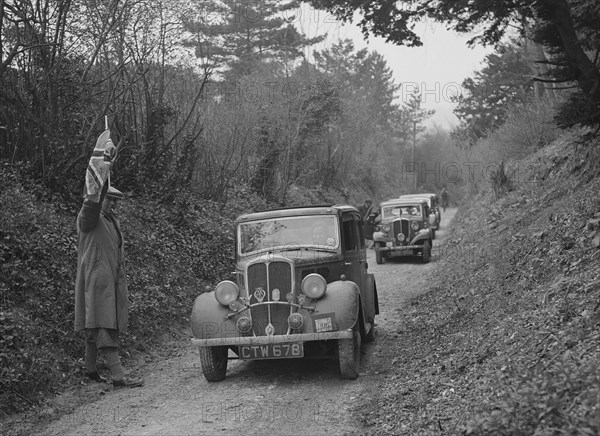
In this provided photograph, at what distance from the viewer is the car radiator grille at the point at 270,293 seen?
731cm

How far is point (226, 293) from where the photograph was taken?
756 centimetres

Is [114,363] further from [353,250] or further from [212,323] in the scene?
[353,250]

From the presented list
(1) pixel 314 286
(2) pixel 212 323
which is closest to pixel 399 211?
(1) pixel 314 286

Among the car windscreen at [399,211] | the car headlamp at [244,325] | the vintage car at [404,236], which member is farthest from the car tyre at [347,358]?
the car windscreen at [399,211]

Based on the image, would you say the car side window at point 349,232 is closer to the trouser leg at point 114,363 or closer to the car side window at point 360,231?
the car side window at point 360,231

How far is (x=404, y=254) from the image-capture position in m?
19.6

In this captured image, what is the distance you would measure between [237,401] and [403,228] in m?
14.0

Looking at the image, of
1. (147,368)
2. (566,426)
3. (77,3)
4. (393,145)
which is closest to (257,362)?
(147,368)

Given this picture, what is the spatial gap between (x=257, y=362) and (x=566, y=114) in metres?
5.12

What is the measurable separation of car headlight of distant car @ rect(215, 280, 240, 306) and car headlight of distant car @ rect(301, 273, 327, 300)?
2.66 ft

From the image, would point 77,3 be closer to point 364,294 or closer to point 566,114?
point 364,294

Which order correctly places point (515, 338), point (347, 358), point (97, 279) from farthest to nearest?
point (347, 358), point (97, 279), point (515, 338)

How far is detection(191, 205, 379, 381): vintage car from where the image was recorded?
7094mm

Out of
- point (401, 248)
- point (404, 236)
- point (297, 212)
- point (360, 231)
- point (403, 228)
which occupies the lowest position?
point (401, 248)
